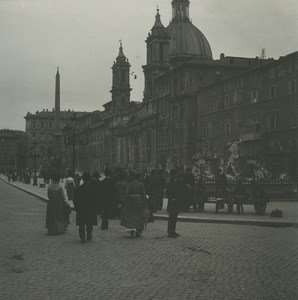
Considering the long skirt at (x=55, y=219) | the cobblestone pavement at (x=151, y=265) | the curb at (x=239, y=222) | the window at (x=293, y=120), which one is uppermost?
the window at (x=293, y=120)

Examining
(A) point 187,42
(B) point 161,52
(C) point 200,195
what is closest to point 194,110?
(B) point 161,52

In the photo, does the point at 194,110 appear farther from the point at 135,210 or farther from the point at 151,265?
the point at 151,265

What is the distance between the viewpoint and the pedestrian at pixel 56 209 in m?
14.5

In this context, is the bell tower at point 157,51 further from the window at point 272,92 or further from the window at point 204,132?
the window at point 272,92

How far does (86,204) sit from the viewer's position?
1332cm

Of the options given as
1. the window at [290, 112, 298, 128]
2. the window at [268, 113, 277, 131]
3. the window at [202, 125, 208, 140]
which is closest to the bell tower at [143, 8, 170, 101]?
the window at [202, 125, 208, 140]

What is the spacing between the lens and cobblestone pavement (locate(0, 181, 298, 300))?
7586mm

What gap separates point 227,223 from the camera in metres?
17.5

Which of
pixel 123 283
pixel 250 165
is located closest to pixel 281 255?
pixel 123 283

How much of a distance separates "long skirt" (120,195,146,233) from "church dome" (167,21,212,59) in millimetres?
77057

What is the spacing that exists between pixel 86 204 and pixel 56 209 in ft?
5.46

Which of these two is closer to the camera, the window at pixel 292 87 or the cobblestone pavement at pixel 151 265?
the cobblestone pavement at pixel 151 265

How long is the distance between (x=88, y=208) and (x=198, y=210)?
9.02 meters

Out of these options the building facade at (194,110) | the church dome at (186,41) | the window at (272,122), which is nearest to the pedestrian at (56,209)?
the building facade at (194,110)
